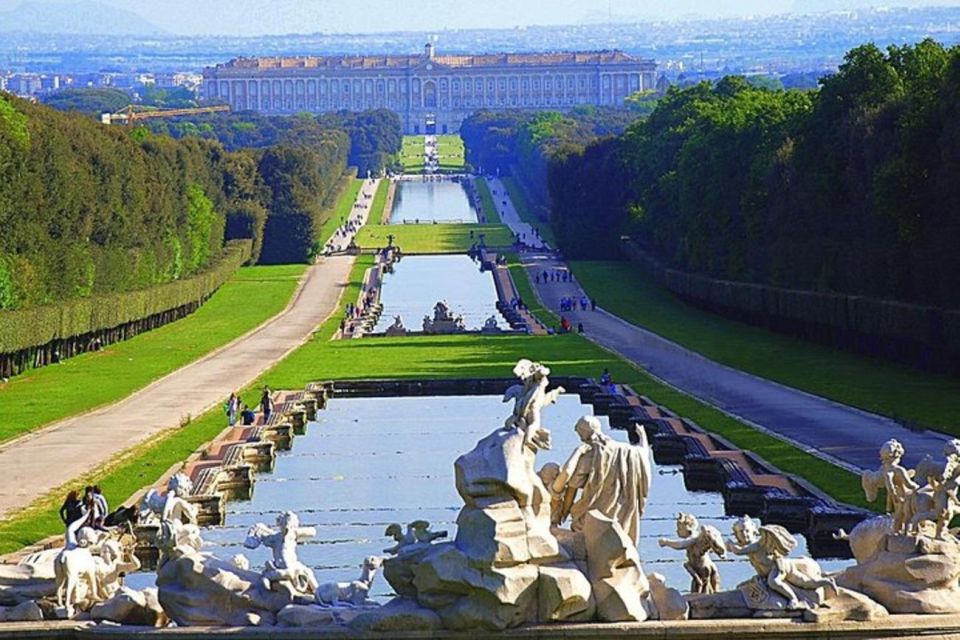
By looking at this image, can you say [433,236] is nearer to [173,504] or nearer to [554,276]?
[554,276]

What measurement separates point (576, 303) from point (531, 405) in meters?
60.0

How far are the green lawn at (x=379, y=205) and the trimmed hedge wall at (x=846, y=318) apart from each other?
59617mm

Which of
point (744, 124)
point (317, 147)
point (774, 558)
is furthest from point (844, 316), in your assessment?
point (317, 147)

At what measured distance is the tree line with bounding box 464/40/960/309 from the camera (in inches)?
2141

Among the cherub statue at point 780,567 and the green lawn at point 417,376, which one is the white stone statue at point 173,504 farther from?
the green lawn at point 417,376

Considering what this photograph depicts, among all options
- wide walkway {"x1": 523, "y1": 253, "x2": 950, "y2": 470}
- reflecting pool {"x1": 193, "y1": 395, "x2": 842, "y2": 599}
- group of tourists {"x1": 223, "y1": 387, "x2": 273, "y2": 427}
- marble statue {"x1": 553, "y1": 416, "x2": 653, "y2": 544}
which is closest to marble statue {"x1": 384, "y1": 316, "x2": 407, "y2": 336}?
wide walkway {"x1": 523, "y1": 253, "x2": 950, "y2": 470}

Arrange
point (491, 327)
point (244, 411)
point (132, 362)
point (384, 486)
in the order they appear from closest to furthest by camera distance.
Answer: point (384, 486)
point (244, 411)
point (132, 362)
point (491, 327)

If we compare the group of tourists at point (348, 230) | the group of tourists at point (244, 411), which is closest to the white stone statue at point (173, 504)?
the group of tourists at point (244, 411)

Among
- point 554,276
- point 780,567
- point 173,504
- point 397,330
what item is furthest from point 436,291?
point 780,567

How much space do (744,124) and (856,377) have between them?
98.3 ft

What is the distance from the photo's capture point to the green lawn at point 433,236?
114m

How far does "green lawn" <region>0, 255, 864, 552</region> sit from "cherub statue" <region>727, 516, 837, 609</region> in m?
10.8

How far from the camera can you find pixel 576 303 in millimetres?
80312

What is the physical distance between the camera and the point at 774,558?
20.5m
